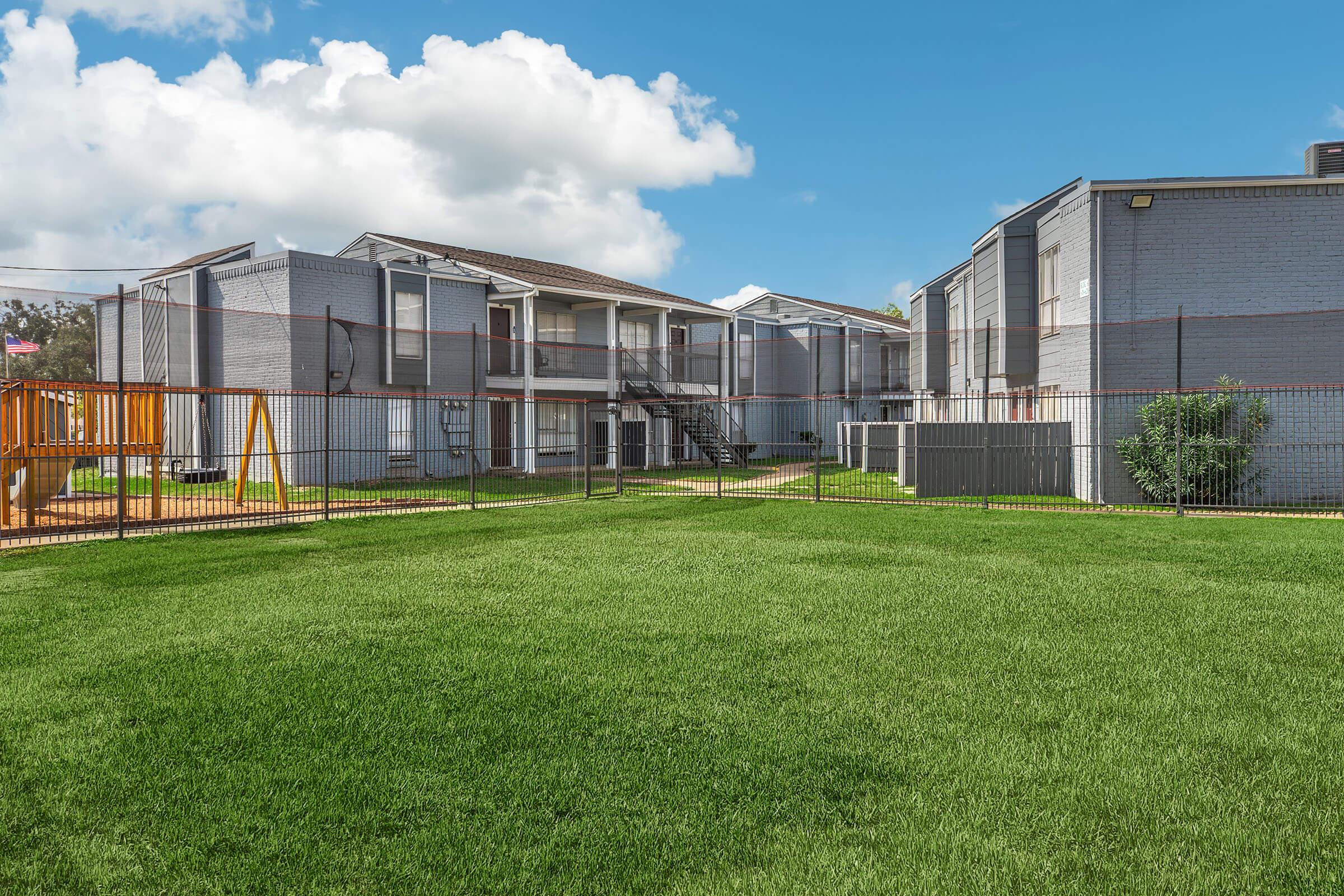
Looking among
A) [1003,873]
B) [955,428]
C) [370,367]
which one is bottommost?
[1003,873]

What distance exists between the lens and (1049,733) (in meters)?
4.36

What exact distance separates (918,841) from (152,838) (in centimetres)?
287

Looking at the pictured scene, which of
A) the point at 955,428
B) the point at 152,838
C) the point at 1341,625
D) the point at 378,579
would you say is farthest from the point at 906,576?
the point at 955,428

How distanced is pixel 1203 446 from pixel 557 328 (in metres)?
19.5

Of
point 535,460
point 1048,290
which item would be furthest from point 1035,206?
point 535,460

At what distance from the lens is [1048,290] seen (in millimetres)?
17906

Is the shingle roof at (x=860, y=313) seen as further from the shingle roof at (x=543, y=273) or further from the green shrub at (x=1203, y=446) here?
the green shrub at (x=1203, y=446)

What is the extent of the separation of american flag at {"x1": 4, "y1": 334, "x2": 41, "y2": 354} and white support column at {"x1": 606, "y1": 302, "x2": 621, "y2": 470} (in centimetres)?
1308

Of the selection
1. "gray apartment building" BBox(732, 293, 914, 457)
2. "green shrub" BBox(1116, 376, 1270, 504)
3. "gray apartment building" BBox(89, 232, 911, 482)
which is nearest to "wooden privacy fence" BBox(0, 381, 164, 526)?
"gray apartment building" BBox(89, 232, 911, 482)

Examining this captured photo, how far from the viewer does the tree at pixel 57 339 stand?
15727 mm

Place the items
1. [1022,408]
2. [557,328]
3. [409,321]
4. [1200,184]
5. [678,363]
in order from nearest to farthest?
[1200,184] → [1022,408] → [409,321] → [557,328] → [678,363]

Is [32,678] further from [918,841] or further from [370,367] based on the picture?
[370,367]

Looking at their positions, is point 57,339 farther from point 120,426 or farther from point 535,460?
point 535,460

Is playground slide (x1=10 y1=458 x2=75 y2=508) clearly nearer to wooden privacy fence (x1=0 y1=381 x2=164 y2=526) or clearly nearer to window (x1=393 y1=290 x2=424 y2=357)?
wooden privacy fence (x1=0 y1=381 x2=164 y2=526)
